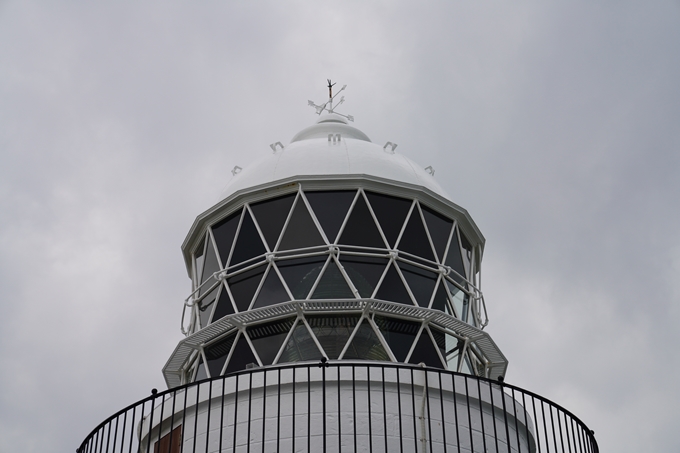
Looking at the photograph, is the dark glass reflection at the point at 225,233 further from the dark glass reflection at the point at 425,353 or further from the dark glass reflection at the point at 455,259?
the dark glass reflection at the point at 455,259

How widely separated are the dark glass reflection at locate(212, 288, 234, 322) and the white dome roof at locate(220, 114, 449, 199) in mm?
Answer: 2068

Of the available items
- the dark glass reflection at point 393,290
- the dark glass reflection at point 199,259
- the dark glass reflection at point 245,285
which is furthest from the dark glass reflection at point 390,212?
the dark glass reflection at point 199,259

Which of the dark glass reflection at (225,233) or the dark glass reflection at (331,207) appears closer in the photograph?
the dark glass reflection at (331,207)

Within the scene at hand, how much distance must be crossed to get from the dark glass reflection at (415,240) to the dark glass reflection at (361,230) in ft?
1.45

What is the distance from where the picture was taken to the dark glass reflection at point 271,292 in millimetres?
15336

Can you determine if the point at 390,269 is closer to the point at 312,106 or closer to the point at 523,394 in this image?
the point at 523,394

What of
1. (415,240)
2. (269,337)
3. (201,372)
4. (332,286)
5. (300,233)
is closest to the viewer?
(269,337)

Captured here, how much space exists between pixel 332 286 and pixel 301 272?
1.92ft

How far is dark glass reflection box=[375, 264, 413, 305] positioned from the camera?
15.4 metres

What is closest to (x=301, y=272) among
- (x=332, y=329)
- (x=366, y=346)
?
(x=332, y=329)

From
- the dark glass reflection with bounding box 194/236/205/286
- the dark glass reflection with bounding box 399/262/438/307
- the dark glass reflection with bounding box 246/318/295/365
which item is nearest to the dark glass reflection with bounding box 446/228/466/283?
the dark glass reflection with bounding box 399/262/438/307

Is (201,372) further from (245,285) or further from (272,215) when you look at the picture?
(272,215)

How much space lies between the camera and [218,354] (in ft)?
51.0

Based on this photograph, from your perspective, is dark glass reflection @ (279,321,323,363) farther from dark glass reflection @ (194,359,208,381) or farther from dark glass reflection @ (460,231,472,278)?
dark glass reflection @ (460,231,472,278)
